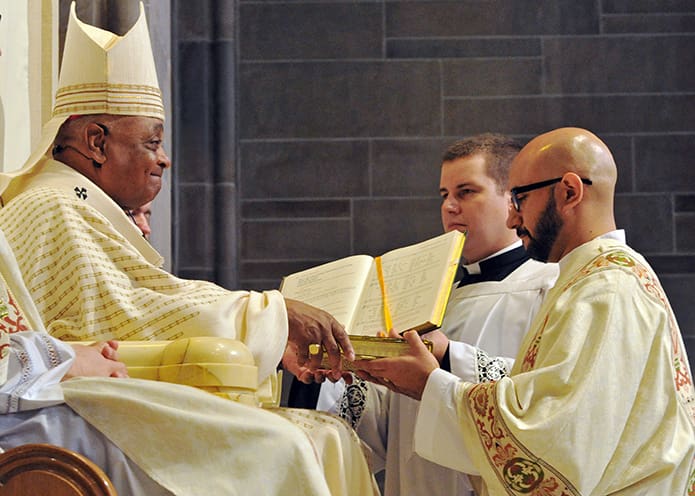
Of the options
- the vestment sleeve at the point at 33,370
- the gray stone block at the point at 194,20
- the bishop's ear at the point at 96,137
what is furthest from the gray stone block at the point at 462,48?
the vestment sleeve at the point at 33,370

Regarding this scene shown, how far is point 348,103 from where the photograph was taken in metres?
8.15

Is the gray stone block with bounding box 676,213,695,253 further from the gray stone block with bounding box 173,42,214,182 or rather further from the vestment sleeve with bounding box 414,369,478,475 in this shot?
the vestment sleeve with bounding box 414,369,478,475

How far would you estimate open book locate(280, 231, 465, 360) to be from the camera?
4398 millimetres

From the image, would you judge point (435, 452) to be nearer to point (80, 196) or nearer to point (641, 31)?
point (80, 196)

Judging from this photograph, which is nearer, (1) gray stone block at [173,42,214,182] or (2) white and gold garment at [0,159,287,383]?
(2) white and gold garment at [0,159,287,383]

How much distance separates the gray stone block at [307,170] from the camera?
810 cm

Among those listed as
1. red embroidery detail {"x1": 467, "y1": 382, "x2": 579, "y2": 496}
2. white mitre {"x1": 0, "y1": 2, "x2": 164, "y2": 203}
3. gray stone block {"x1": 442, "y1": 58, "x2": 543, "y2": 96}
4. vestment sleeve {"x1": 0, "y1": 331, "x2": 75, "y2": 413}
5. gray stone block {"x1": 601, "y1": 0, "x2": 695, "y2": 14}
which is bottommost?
red embroidery detail {"x1": 467, "y1": 382, "x2": 579, "y2": 496}

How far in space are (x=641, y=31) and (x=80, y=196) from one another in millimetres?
4903

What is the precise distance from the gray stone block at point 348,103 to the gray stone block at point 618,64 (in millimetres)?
765

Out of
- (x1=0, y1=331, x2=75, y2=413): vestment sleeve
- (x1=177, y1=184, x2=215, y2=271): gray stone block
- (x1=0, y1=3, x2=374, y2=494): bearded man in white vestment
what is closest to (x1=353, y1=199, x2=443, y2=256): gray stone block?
(x1=177, y1=184, x2=215, y2=271): gray stone block

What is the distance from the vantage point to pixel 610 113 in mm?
8109

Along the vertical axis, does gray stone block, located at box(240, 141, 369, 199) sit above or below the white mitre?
below

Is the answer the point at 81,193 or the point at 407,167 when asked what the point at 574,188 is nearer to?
the point at 81,193

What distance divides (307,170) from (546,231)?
12.7ft
